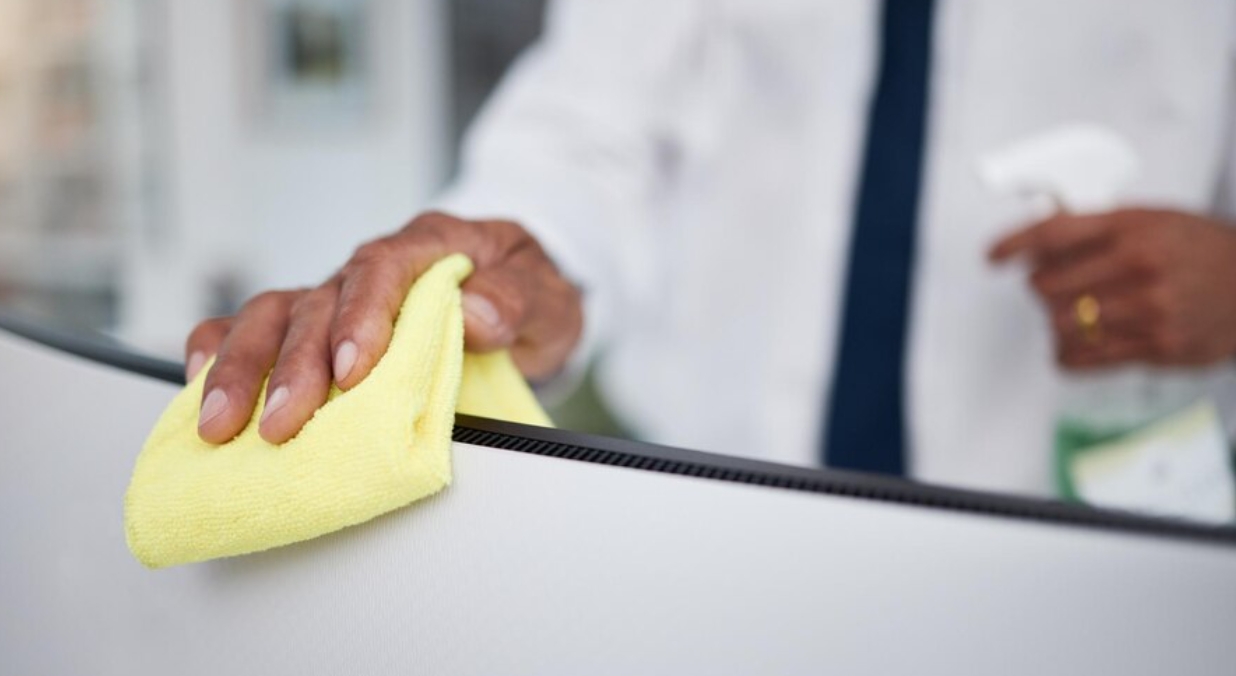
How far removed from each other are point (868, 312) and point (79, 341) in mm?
644

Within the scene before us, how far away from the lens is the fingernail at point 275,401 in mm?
329

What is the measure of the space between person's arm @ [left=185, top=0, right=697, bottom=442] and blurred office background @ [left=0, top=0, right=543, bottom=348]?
1.29 m

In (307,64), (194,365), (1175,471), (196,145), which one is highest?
(194,365)

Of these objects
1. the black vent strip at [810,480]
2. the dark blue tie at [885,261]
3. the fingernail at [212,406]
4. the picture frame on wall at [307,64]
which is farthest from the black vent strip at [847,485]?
the picture frame on wall at [307,64]

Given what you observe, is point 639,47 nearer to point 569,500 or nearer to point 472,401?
point 472,401

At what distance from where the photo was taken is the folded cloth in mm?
293

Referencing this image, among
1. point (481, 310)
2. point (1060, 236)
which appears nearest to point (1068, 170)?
point (1060, 236)

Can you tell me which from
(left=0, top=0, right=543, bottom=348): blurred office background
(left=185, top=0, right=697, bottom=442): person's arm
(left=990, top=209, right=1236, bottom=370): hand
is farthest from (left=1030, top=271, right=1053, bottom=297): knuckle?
(left=0, top=0, right=543, bottom=348): blurred office background

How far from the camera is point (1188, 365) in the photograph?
705mm

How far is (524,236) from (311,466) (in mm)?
245

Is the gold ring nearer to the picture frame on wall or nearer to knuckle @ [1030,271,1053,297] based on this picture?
knuckle @ [1030,271,1053,297]

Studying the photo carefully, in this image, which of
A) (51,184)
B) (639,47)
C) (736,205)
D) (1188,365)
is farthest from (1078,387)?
(51,184)

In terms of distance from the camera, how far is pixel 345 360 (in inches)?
13.5

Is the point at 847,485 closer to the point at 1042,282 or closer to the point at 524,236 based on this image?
the point at 524,236
